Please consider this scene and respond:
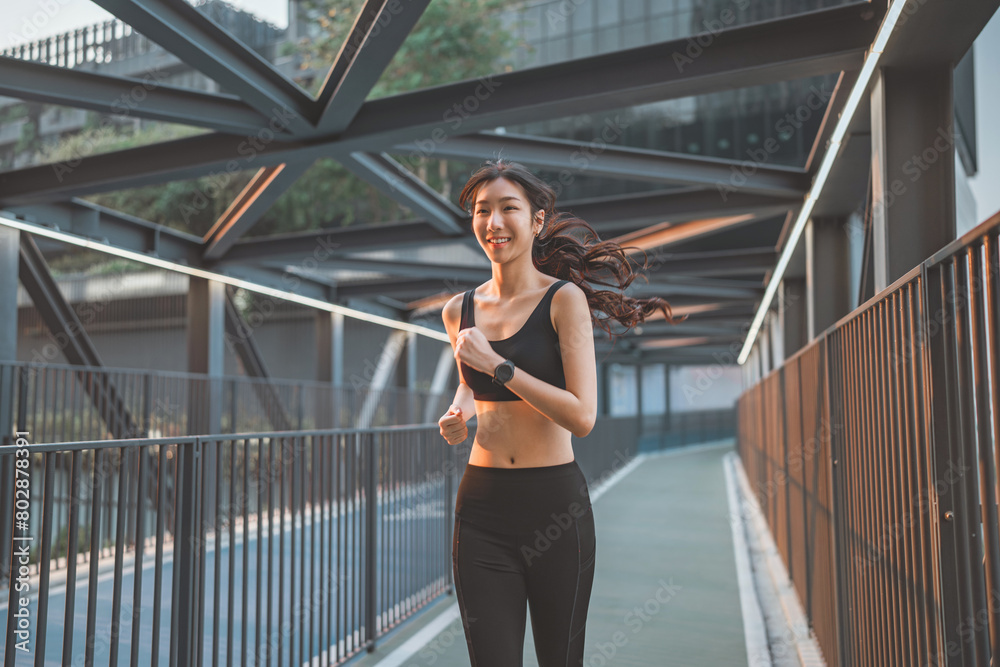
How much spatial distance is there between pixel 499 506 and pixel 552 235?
3.13 ft

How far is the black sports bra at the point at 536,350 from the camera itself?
2256mm

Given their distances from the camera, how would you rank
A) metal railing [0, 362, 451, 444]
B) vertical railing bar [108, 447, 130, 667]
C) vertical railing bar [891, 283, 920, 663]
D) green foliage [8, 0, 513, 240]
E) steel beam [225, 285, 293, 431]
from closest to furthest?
vertical railing bar [891, 283, 920, 663], vertical railing bar [108, 447, 130, 667], metal railing [0, 362, 451, 444], steel beam [225, 285, 293, 431], green foliage [8, 0, 513, 240]

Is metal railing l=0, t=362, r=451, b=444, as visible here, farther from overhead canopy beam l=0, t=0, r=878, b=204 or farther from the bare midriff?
the bare midriff

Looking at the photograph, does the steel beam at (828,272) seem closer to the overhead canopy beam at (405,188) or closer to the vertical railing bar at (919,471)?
the overhead canopy beam at (405,188)

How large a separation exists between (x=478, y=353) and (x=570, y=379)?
0.29m

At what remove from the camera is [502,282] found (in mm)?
2422

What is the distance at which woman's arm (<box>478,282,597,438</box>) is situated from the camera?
2094 mm

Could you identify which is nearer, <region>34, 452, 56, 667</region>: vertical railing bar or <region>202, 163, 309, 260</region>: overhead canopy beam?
<region>34, 452, 56, 667</region>: vertical railing bar

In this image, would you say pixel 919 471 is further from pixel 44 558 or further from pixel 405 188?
pixel 405 188

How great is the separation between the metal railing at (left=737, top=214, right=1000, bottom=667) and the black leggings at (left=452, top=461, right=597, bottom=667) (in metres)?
0.96

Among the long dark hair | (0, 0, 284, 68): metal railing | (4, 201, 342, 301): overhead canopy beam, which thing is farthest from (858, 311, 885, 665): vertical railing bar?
(4, 201, 342, 301): overhead canopy beam

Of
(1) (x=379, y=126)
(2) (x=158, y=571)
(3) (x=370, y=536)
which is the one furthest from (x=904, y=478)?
(1) (x=379, y=126)

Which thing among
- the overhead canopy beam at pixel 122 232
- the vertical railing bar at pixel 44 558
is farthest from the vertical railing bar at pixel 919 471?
the overhead canopy beam at pixel 122 232

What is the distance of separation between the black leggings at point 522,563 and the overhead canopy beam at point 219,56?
3560mm
